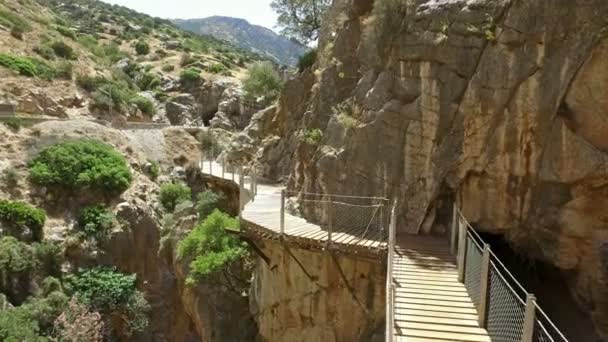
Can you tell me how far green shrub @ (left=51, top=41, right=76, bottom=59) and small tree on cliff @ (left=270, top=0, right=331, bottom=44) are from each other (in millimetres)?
18624

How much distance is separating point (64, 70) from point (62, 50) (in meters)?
4.30

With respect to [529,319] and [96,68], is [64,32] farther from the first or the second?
Result: [529,319]

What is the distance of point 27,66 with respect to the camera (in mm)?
31266

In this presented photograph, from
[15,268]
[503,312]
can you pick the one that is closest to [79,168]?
[15,268]

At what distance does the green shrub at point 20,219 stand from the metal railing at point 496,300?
18.8 m

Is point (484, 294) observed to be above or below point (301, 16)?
below

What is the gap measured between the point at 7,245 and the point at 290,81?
15.6 metres

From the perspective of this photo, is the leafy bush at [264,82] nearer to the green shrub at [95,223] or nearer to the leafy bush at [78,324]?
the green shrub at [95,223]

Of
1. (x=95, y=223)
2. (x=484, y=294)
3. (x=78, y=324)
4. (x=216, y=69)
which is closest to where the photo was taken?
(x=484, y=294)

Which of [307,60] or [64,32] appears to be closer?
[307,60]

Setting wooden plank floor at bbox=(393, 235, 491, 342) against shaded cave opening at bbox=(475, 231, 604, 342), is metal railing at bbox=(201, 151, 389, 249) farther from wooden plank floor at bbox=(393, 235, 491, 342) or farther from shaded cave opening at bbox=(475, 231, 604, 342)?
shaded cave opening at bbox=(475, 231, 604, 342)

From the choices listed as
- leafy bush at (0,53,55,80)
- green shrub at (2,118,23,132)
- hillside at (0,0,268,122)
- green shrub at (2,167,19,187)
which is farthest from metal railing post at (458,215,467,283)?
leafy bush at (0,53,55,80)

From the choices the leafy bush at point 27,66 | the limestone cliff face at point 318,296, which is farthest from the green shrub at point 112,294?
the leafy bush at point 27,66

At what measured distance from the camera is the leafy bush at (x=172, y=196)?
1003 inches
